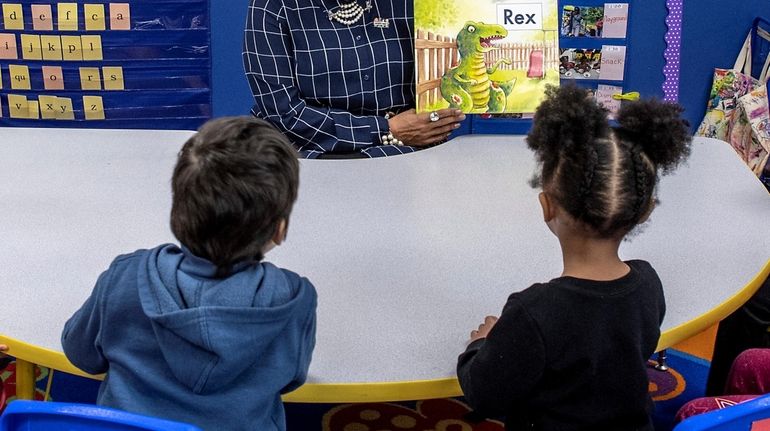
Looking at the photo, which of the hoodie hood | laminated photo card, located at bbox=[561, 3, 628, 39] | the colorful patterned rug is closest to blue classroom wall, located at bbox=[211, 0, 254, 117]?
laminated photo card, located at bbox=[561, 3, 628, 39]

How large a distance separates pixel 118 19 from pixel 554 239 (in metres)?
2.49

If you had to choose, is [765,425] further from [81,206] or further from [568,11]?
[568,11]

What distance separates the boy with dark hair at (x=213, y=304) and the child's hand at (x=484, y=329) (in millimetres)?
267

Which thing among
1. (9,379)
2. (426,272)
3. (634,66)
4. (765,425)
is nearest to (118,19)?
(9,379)

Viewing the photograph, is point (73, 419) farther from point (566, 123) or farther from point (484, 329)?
point (566, 123)

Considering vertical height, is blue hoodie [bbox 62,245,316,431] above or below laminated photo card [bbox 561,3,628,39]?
below

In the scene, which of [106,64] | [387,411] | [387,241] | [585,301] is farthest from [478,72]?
[106,64]

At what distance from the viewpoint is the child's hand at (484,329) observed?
4.42ft

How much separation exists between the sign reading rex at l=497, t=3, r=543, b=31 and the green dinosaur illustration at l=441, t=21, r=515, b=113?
28 millimetres

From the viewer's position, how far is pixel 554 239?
68.6 inches

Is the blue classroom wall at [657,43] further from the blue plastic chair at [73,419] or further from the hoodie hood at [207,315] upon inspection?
the blue plastic chair at [73,419]

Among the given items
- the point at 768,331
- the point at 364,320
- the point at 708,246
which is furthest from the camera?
the point at 768,331

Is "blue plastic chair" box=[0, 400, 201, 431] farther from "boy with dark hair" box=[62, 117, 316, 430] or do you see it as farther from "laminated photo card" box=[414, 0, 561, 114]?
"laminated photo card" box=[414, 0, 561, 114]

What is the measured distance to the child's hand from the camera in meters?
1.35
